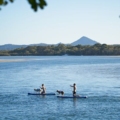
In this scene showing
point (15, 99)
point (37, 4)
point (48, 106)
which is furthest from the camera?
point (15, 99)

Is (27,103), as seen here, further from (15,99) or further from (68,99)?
(68,99)

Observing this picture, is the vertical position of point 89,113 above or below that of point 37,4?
below

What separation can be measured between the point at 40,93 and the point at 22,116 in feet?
42.1

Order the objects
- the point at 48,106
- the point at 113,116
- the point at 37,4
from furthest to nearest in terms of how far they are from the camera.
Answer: the point at 48,106 < the point at 113,116 < the point at 37,4

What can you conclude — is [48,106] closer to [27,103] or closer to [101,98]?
[27,103]

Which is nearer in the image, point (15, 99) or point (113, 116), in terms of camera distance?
point (113, 116)

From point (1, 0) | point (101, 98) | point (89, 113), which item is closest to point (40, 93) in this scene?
point (101, 98)

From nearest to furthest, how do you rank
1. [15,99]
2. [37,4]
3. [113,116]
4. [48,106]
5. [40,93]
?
[37,4] → [113,116] → [48,106] → [15,99] → [40,93]

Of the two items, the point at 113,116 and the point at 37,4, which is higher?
the point at 37,4

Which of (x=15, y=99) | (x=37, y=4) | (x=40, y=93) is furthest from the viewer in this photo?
(x=40, y=93)

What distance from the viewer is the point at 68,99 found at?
34719mm

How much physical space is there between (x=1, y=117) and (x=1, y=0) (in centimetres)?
2123

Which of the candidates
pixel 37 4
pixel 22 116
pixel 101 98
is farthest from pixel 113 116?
pixel 37 4

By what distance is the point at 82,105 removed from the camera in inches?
1206
